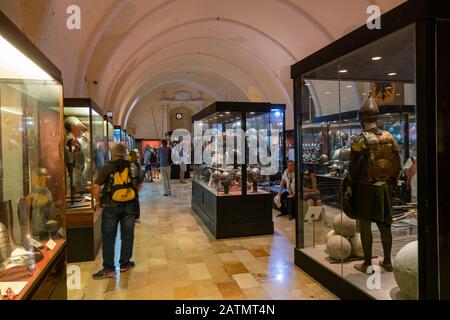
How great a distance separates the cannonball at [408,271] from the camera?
277 cm

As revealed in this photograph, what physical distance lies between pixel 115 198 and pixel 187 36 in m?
12.7

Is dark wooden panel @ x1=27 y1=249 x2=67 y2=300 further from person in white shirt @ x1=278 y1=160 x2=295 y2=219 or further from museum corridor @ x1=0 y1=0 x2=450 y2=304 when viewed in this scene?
person in white shirt @ x1=278 y1=160 x2=295 y2=219

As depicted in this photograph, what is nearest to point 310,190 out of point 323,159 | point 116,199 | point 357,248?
point 357,248

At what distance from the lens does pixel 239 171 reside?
6.62 m

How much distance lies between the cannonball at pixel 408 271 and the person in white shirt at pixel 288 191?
4.70 metres

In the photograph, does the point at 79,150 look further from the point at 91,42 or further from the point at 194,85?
the point at 194,85

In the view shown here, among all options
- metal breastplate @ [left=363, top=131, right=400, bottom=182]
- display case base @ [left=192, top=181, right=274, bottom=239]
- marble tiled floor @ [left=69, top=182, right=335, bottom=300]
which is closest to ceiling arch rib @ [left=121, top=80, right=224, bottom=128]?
display case base @ [left=192, top=181, right=274, bottom=239]

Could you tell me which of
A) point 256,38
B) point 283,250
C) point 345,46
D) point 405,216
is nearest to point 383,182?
point 405,216

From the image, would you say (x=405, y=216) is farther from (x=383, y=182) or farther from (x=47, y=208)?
(x=47, y=208)

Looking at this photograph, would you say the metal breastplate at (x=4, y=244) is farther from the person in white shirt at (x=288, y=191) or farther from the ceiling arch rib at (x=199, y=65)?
the ceiling arch rib at (x=199, y=65)

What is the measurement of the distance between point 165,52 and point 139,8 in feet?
25.5

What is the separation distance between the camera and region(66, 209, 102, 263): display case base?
198 inches

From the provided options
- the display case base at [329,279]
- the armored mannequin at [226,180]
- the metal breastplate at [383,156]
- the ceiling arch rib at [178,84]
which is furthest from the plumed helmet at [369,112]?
the ceiling arch rib at [178,84]

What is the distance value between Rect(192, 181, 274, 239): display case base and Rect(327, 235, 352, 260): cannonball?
7.85 feet
